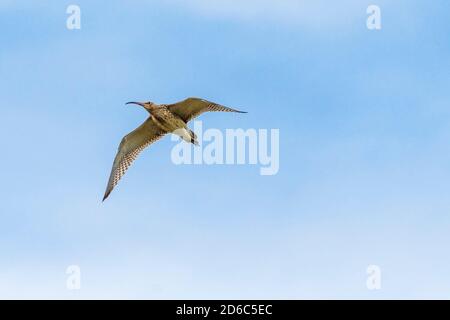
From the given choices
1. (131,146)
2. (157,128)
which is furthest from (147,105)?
(131,146)

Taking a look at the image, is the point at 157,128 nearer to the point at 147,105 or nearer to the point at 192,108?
the point at 147,105

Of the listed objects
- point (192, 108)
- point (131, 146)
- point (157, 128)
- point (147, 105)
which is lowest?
point (131, 146)

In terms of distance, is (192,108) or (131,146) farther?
(131,146)

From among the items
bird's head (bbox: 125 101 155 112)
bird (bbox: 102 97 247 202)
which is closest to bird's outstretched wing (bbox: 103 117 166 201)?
bird (bbox: 102 97 247 202)

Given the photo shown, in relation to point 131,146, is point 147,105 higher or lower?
higher

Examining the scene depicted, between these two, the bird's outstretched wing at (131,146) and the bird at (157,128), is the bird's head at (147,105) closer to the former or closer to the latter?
the bird at (157,128)
